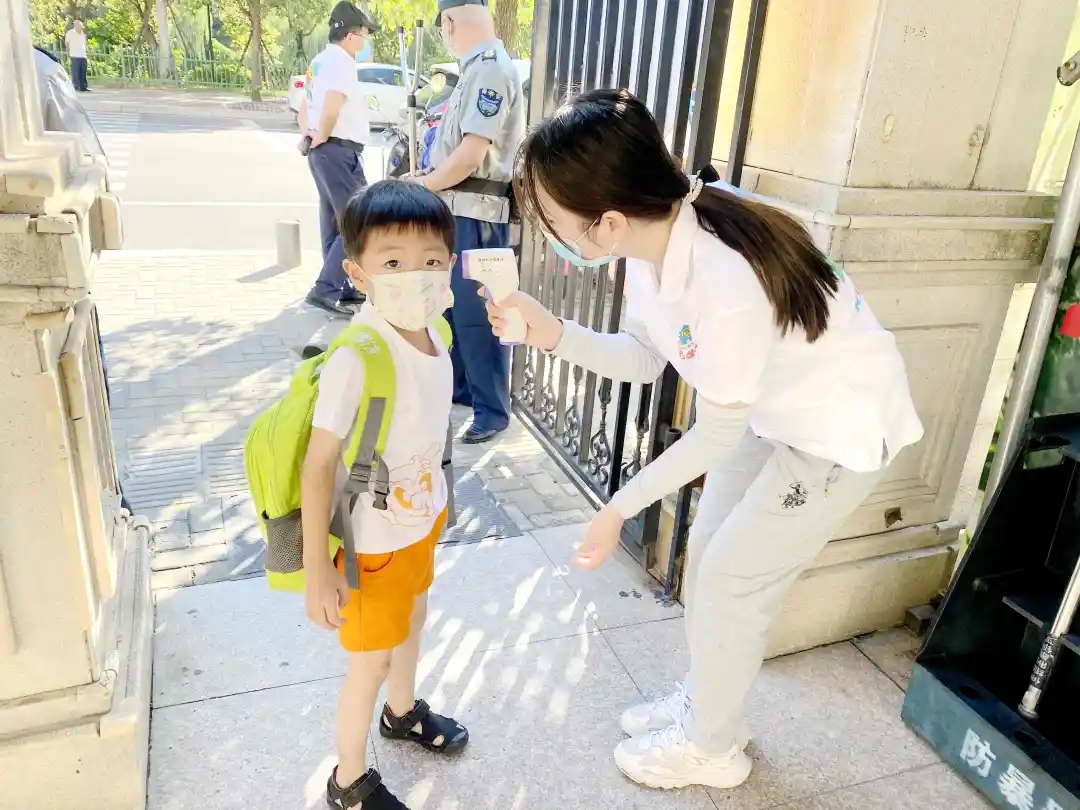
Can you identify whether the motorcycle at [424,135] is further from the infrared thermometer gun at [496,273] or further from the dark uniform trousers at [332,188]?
the infrared thermometer gun at [496,273]

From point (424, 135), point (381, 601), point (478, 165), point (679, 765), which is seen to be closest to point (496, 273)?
point (381, 601)

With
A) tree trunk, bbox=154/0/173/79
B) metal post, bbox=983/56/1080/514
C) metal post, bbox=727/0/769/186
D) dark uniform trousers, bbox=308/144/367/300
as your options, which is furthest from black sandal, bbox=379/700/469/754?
tree trunk, bbox=154/0/173/79

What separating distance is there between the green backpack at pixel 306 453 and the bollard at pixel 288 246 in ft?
17.9

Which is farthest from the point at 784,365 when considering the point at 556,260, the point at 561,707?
the point at 556,260

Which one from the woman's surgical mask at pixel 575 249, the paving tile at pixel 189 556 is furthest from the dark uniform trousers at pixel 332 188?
the woman's surgical mask at pixel 575 249

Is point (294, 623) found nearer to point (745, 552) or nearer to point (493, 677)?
point (493, 677)

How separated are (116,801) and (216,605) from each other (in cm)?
81

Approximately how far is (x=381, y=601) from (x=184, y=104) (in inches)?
909

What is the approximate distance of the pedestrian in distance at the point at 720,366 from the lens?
5.02 ft

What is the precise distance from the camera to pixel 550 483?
12.0ft

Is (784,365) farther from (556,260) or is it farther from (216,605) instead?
(556,260)

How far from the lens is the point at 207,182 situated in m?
10.7

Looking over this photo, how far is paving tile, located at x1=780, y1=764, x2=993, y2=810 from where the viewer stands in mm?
2100

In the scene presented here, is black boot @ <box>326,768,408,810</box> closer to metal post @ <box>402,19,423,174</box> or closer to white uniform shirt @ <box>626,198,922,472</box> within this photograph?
white uniform shirt @ <box>626,198,922,472</box>
